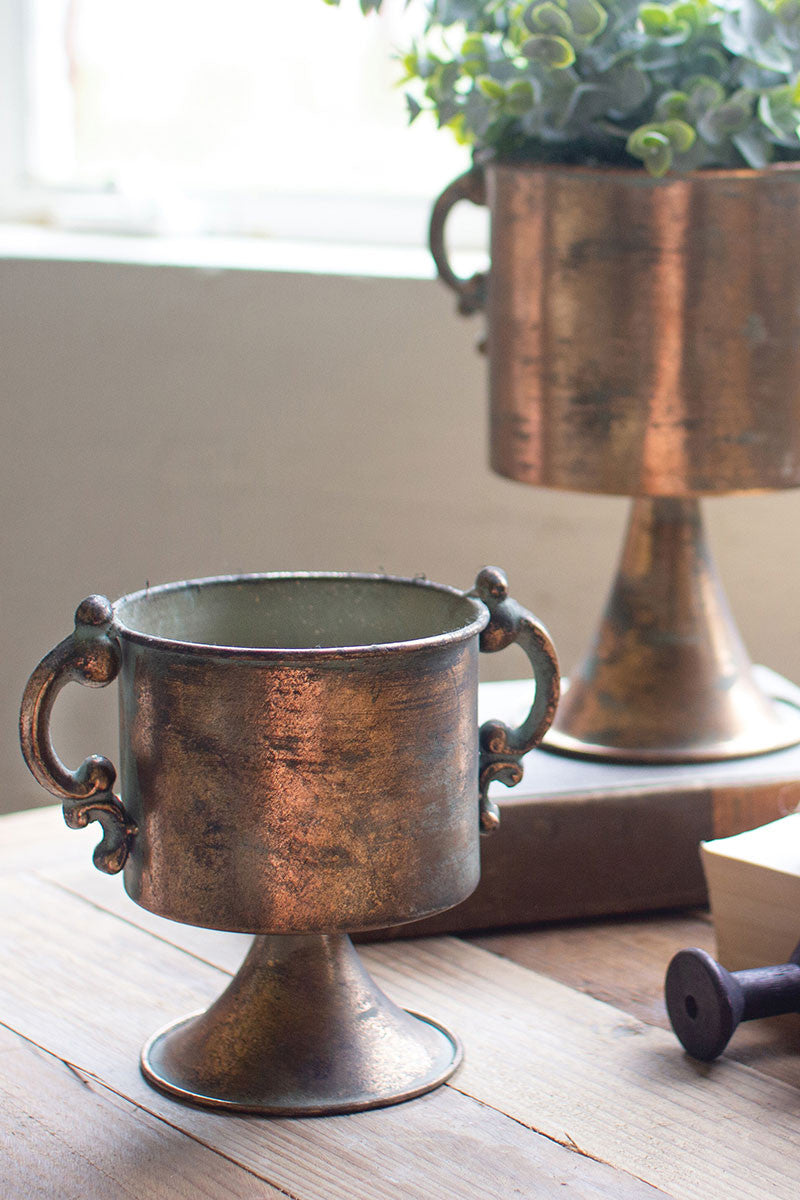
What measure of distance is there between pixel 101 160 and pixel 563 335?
109cm

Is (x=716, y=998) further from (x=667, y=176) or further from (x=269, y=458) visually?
(x=269, y=458)

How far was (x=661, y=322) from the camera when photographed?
811mm

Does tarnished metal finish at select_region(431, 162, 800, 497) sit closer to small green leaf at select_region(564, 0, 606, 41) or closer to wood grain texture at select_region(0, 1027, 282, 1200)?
small green leaf at select_region(564, 0, 606, 41)

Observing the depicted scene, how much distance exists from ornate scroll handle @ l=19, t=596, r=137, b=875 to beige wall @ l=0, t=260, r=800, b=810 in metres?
0.97

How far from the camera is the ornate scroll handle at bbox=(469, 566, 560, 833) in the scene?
2.00 feet

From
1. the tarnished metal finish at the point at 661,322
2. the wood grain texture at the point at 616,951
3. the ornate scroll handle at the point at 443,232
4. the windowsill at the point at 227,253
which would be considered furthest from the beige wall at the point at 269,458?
the wood grain texture at the point at 616,951

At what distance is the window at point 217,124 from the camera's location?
1701 millimetres

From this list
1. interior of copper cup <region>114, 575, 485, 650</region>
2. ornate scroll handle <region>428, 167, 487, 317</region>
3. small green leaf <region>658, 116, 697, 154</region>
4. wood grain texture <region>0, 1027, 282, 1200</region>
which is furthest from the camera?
ornate scroll handle <region>428, 167, 487, 317</region>

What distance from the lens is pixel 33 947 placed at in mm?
725

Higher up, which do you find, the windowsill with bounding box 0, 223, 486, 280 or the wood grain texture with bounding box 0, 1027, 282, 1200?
the windowsill with bounding box 0, 223, 486, 280

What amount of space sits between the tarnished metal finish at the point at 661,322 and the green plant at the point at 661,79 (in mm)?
21

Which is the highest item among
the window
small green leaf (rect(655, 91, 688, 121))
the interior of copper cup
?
the window

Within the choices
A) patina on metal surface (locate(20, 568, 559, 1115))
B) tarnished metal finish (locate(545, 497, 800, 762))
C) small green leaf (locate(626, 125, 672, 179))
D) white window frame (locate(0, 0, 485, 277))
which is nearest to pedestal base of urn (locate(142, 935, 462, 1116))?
patina on metal surface (locate(20, 568, 559, 1115))

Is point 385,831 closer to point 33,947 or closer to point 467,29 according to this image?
point 33,947
